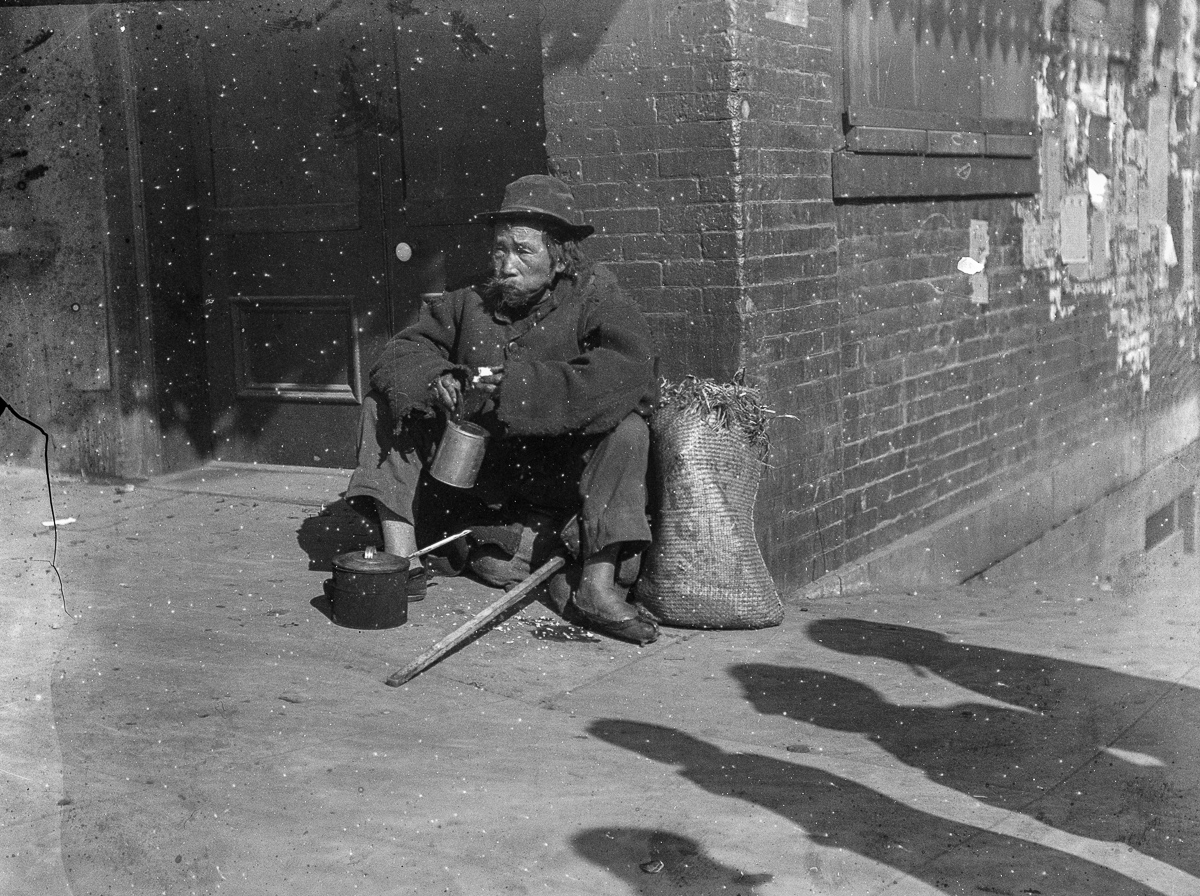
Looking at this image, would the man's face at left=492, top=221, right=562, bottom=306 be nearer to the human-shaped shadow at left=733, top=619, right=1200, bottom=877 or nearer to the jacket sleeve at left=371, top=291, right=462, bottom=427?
the jacket sleeve at left=371, top=291, right=462, bottom=427

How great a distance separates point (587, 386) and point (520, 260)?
59 centimetres

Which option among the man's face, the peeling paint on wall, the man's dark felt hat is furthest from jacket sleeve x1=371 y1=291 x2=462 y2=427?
the peeling paint on wall

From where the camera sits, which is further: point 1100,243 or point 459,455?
point 1100,243

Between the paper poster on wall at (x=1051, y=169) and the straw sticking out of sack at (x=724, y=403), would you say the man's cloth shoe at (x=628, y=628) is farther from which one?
the paper poster on wall at (x=1051, y=169)

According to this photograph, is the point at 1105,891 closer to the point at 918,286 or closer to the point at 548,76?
the point at 548,76

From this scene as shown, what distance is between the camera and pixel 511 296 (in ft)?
18.4

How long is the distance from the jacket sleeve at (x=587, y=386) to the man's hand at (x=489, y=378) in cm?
5

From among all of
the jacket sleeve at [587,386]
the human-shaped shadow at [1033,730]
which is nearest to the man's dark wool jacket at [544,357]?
the jacket sleeve at [587,386]

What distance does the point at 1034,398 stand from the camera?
9.23 meters

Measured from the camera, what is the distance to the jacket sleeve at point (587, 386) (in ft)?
17.2

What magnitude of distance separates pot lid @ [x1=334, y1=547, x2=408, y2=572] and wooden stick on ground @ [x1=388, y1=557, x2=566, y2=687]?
0.30 meters

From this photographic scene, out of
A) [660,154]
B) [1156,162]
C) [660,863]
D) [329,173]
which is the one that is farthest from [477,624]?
[1156,162]

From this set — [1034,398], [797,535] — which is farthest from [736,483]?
[1034,398]

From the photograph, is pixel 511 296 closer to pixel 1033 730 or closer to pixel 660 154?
pixel 660 154
